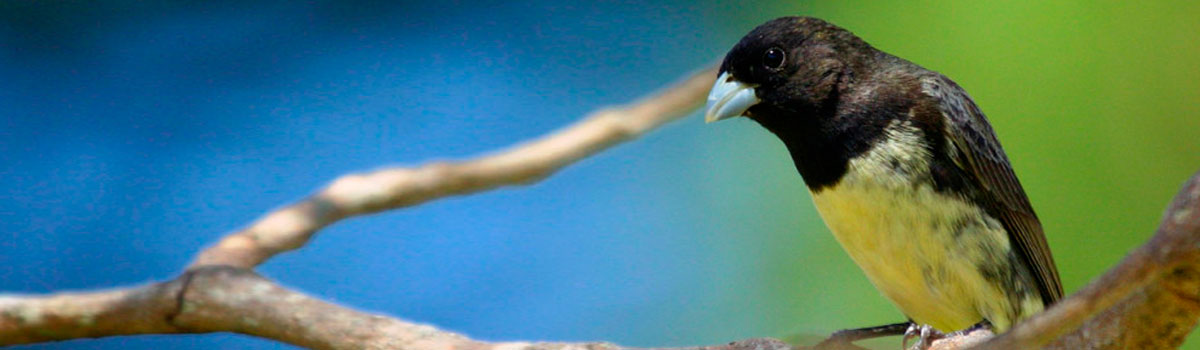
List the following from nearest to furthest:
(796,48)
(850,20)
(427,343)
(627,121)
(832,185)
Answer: (427,343) < (832,185) < (796,48) < (627,121) < (850,20)

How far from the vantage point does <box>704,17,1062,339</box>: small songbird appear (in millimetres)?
1905

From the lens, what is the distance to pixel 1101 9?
8.24ft

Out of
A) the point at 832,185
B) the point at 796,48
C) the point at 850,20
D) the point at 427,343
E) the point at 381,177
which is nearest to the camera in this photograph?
→ the point at 427,343

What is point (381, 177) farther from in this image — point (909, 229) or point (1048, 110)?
point (1048, 110)

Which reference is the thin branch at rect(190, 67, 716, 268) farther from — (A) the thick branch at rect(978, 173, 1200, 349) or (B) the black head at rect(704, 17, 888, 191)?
(A) the thick branch at rect(978, 173, 1200, 349)

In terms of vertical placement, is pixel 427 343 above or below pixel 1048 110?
below

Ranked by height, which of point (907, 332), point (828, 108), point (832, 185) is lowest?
point (907, 332)

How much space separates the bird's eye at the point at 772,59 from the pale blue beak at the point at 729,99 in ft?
0.16

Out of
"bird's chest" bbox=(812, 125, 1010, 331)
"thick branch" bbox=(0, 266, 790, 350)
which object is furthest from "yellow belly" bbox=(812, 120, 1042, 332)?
"thick branch" bbox=(0, 266, 790, 350)

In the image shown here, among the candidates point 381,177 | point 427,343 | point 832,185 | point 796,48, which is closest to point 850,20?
point 796,48

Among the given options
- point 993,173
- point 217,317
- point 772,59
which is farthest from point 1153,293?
point 217,317

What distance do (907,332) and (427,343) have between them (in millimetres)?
845

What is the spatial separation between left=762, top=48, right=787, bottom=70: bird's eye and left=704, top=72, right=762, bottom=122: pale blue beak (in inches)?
1.9

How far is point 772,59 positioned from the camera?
205 cm
